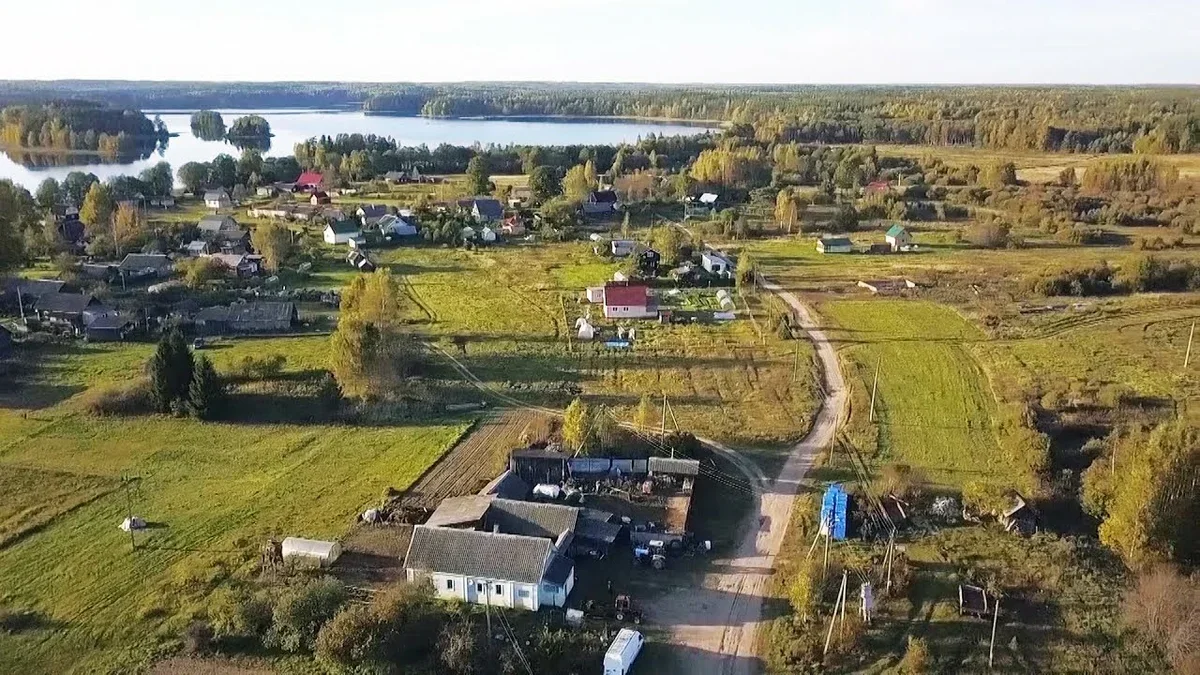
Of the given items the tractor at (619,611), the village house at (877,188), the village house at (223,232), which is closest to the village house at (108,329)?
the village house at (223,232)

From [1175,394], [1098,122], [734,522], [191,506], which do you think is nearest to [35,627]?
[191,506]

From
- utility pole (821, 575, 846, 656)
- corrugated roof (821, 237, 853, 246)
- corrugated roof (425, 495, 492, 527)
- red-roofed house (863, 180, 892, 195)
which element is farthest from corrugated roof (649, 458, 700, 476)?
red-roofed house (863, 180, 892, 195)

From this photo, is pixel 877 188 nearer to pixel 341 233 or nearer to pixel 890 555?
pixel 341 233

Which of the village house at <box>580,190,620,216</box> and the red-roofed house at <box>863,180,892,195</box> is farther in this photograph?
the red-roofed house at <box>863,180,892,195</box>

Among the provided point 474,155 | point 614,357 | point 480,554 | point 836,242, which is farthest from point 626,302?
point 474,155

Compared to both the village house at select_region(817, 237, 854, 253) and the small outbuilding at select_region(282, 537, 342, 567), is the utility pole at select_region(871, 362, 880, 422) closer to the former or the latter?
the small outbuilding at select_region(282, 537, 342, 567)

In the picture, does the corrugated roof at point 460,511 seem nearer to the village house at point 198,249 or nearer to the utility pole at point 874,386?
the utility pole at point 874,386
